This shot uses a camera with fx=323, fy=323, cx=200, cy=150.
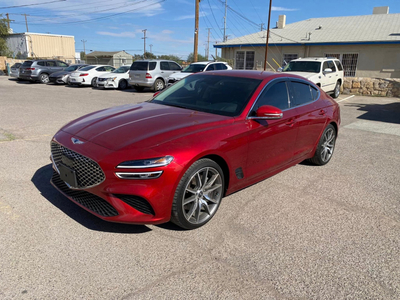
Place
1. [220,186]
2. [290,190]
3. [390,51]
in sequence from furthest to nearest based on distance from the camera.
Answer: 1. [390,51]
2. [290,190]
3. [220,186]

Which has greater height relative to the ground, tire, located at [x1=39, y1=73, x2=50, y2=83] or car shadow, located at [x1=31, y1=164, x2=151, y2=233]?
tire, located at [x1=39, y1=73, x2=50, y2=83]

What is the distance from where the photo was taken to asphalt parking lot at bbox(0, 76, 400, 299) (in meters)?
2.55

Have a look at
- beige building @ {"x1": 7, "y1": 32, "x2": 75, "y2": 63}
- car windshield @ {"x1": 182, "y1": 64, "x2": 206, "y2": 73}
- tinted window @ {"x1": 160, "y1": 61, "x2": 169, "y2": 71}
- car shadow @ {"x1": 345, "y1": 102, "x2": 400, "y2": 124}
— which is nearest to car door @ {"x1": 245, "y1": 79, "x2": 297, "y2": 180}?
car shadow @ {"x1": 345, "y1": 102, "x2": 400, "y2": 124}

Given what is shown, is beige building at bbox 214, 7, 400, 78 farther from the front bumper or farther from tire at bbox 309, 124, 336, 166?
the front bumper

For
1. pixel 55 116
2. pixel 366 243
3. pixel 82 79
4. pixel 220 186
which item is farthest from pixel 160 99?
pixel 82 79

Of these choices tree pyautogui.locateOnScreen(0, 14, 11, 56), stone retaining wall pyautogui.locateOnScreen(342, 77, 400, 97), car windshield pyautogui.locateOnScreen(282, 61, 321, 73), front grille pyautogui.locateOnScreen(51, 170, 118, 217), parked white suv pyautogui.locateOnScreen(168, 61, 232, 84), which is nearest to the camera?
front grille pyautogui.locateOnScreen(51, 170, 118, 217)

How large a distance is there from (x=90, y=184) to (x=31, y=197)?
4.48ft

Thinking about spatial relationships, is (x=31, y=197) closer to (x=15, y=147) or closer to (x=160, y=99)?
(x=160, y=99)

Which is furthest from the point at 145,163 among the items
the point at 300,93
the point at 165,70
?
the point at 165,70

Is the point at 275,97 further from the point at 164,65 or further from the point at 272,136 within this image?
the point at 164,65

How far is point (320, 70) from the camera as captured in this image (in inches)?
550

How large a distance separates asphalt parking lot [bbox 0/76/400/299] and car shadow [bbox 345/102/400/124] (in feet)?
21.3

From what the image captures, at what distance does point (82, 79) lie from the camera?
68.4ft

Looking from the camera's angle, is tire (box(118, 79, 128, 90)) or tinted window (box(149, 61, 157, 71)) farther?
tire (box(118, 79, 128, 90))
